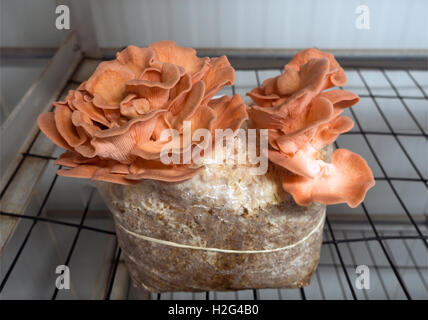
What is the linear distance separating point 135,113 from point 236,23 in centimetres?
79

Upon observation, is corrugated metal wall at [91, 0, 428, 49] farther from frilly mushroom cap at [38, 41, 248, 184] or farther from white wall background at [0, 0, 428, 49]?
frilly mushroom cap at [38, 41, 248, 184]

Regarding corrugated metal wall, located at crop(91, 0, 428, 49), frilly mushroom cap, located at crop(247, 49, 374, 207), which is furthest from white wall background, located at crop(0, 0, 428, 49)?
frilly mushroom cap, located at crop(247, 49, 374, 207)

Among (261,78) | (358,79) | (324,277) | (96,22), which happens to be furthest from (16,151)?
(324,277)

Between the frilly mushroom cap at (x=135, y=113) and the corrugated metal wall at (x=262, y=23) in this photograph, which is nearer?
the frilly mushroom cap at (x=135, y=113)

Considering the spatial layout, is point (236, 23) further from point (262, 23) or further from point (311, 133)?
point (311, 133)

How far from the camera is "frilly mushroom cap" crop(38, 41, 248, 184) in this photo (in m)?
0.55

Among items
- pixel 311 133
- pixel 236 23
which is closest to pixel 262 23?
pixel 236 23

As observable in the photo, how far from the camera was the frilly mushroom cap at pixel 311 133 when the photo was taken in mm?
576

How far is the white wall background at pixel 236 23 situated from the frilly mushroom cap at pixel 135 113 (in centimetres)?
64

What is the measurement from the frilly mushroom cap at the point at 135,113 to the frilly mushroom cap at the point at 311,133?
7cm

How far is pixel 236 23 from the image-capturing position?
1.24m

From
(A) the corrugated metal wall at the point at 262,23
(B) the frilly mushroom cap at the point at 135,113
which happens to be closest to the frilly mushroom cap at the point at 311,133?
(B) the frilly mushroom cap at the point at 135,113

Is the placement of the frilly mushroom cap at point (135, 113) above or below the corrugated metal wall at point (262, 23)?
above

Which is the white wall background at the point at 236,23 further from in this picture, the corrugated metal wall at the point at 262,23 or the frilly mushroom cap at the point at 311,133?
the frilly mushroom cap at the point at 311,133
